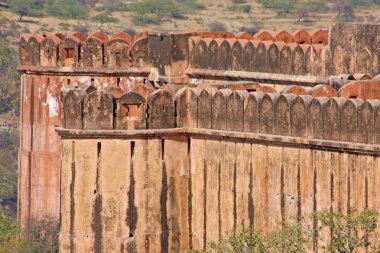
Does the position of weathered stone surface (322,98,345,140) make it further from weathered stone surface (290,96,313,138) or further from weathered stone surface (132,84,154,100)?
weathered stone surface (132,84,154,100)

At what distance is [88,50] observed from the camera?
1682 inches

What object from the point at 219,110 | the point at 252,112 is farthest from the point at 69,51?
the point at 252,112

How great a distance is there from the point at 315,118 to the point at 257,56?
6477mm

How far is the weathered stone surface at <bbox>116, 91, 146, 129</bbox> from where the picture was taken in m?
35.1

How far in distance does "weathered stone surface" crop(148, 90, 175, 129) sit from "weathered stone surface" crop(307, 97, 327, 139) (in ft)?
9.79

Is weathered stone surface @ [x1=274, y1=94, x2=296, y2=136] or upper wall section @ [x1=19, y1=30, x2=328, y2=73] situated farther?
upper wall section @ [x1=19, y1=30, x2=328, y2=73]

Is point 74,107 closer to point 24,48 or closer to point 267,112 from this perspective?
point 267,112

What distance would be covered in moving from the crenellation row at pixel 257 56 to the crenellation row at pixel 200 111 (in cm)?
358

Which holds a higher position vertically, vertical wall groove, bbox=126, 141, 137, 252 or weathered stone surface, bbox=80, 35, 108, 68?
weathered stone surface, bbox=80, 35, 108, 68

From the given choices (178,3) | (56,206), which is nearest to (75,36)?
(56,206)

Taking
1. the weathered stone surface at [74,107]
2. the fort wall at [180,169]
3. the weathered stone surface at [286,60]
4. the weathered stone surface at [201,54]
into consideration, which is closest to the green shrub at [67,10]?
the weathered stone surface at [201,54]

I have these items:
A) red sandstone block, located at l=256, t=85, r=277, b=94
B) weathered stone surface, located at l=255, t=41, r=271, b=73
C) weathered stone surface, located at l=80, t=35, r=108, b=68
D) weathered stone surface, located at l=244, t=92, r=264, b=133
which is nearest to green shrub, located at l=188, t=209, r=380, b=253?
weathered stone surface, located at l=244, t=92, r=264, b=133

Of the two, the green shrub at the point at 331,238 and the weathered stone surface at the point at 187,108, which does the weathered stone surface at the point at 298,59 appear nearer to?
the weathered stone surface at the point at 187,108

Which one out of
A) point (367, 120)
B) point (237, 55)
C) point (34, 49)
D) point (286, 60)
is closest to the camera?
point (367, 120)
